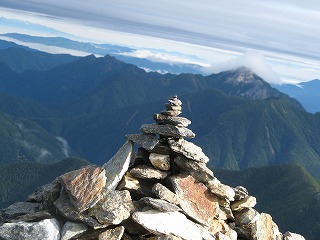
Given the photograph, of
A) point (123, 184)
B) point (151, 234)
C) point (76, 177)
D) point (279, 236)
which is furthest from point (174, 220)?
point (279, 236)

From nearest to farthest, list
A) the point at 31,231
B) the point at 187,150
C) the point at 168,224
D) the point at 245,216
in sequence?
the point at 31,231, the point at 168,224, the point at 187,150, the point at 245,216

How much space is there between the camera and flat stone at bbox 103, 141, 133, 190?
3185 cm

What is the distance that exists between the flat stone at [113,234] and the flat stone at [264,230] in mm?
11763

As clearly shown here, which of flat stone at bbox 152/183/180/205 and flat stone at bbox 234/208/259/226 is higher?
flat stone at bbox 152/183/180/205

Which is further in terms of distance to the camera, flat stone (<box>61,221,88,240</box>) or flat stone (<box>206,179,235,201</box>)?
flat stone (<box>206,179,235,201</box>)

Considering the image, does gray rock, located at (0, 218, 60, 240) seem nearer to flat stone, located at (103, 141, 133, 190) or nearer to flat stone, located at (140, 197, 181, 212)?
flat stone, located at (103, 141, 133, 190)

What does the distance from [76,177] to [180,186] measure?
7431 mm

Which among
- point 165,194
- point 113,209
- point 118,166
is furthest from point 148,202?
point 118,166

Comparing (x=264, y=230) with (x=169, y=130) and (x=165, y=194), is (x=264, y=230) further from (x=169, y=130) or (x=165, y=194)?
(x=169, y=130)

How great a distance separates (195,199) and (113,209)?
23.0ft

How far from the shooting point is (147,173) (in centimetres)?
3291

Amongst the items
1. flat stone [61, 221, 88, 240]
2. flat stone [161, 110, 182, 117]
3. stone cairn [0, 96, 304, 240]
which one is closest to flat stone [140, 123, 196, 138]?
stone cairn [0, 96, 304, 240]

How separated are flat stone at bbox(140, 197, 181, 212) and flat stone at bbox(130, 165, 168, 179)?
2.83 meters

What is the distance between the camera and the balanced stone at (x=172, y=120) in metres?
34.9
